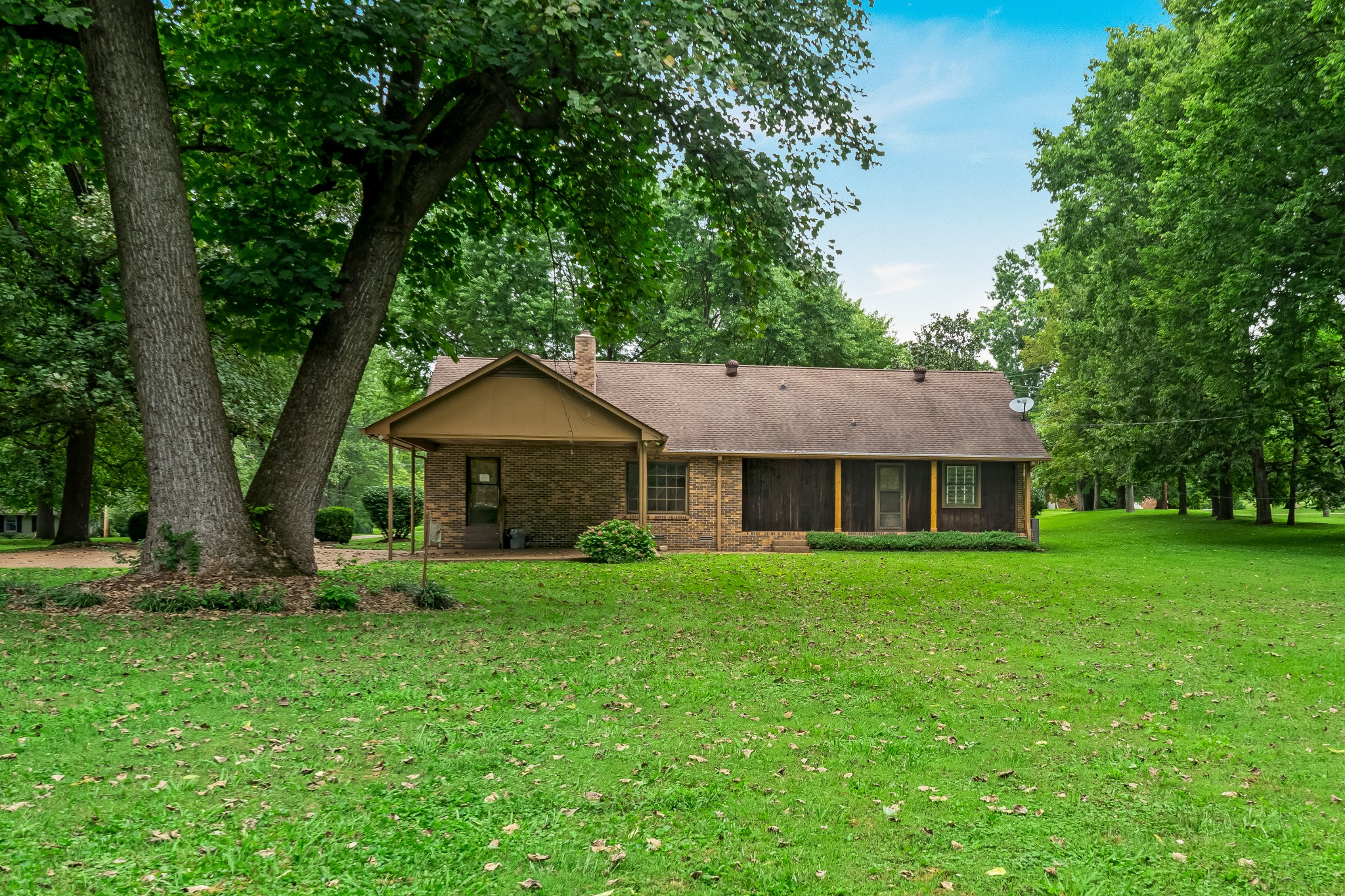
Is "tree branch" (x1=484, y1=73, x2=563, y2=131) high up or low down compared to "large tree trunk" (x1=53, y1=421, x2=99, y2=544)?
up

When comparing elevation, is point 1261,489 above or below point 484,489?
below

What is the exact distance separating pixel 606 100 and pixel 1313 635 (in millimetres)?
9555

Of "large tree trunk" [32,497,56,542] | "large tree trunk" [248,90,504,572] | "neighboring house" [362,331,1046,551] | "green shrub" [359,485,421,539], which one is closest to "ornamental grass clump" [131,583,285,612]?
"large tree trunk" [248,90,504,572]

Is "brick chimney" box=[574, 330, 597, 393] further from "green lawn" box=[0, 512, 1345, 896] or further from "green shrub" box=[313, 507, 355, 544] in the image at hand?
"green lawn" box=[0, 512, 1345, 896]

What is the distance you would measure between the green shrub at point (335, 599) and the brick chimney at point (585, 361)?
1341cm

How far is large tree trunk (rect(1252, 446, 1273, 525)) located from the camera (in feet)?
88.1

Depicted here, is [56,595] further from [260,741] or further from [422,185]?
[422,185]

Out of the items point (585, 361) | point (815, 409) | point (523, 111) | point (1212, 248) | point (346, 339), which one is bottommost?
point (346, 339)

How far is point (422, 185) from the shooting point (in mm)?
9430

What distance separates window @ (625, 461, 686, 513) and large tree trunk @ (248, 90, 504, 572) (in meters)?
11.4

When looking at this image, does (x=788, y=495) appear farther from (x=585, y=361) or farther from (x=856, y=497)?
(x=585, y=361)

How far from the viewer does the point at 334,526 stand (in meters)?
22.1

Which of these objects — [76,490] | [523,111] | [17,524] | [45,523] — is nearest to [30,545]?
[76,490]

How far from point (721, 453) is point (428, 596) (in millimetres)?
12018
